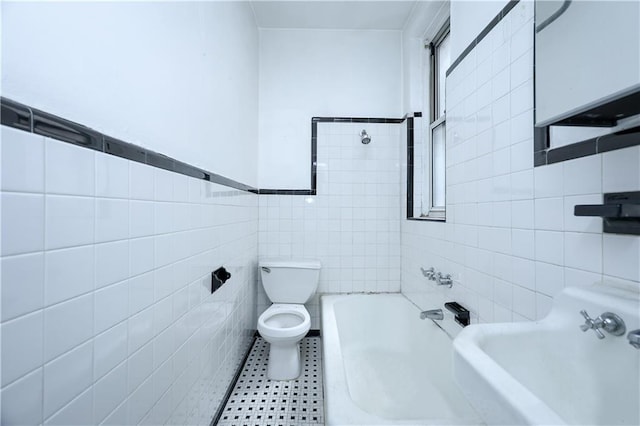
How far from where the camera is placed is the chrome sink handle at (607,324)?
24.0 inches

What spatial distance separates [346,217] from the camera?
231cm

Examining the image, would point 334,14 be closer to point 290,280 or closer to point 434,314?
point 290,280

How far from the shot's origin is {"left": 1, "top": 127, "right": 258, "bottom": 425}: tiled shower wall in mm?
→ 477

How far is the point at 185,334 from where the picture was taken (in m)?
1.06

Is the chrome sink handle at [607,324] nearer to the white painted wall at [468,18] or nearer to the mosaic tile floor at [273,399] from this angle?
the white painted wall at [468,18]

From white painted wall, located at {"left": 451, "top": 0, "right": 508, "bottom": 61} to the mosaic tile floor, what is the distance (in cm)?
212

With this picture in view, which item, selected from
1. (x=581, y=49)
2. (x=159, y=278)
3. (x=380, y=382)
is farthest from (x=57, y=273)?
(x=380, y=382)

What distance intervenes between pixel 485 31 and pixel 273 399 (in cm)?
220

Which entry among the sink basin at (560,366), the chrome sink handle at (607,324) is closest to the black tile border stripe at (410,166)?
the sink basin at (560,366)

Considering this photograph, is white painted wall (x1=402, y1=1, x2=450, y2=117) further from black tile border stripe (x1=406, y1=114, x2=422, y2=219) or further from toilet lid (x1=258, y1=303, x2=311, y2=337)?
toilet lid (x1=258, y1=303, x2=311, y2=337)

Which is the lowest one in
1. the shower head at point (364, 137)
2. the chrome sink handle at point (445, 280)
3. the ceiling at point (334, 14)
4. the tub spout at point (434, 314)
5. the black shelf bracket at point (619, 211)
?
the tub spout at point (434, 314)

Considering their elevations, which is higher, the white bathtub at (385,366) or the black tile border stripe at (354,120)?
the black tile border stripe at (354,120)

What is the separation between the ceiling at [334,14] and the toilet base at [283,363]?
2.49 meters

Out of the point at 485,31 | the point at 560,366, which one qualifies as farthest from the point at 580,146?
the point at 485,31
